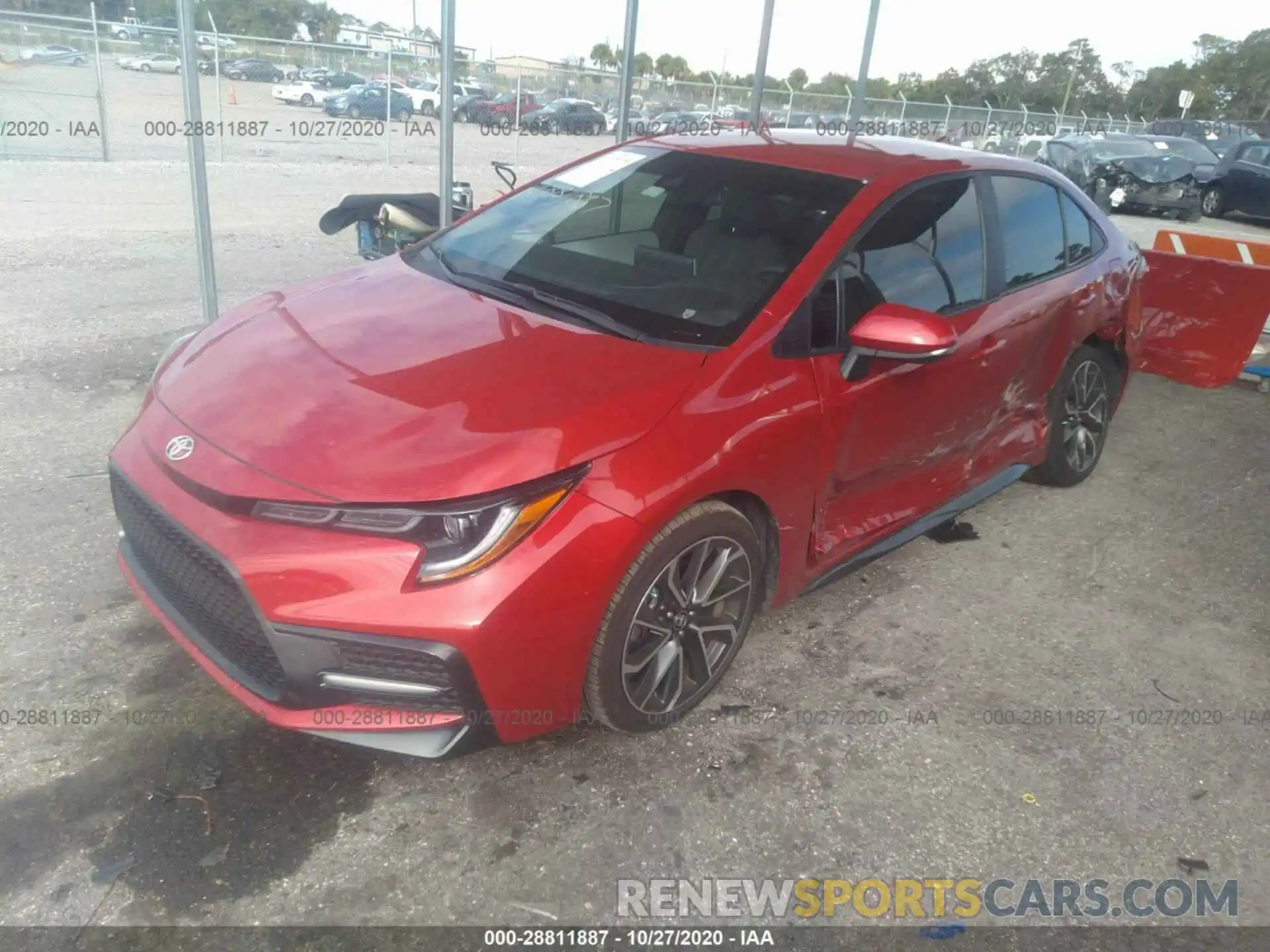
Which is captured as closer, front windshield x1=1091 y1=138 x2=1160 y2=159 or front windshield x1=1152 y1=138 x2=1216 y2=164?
front windshield x1=1091 y1=138 x2=1160 y2=159

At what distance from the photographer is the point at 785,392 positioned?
273 centimetres

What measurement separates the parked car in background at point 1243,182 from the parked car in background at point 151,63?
2094 cm

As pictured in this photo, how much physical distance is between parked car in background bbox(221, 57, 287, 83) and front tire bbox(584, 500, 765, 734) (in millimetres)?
21145

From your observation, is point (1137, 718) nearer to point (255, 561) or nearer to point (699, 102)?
point (255, 561)

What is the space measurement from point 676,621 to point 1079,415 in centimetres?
295

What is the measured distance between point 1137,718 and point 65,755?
321 cm

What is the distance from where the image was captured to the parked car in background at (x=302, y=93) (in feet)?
73.5

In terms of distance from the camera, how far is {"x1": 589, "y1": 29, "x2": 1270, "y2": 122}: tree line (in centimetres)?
6650

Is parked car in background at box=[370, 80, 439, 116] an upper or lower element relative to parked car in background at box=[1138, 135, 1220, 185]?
lower

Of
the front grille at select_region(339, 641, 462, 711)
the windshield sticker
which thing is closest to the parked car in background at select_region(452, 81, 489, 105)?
the windshield sticker

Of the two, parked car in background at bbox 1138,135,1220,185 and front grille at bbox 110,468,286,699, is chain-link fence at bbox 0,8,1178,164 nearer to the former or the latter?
parked car in background at bbox 1138,135,1220,185

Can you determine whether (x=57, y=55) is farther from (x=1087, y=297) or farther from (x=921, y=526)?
(x=921, y=526)

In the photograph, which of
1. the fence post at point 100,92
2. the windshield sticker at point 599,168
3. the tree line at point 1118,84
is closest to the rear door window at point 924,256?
the windshield sticker at point 599,168

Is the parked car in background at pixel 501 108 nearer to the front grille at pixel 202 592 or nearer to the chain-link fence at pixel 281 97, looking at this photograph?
the chain-link fence at pixel 281 97
